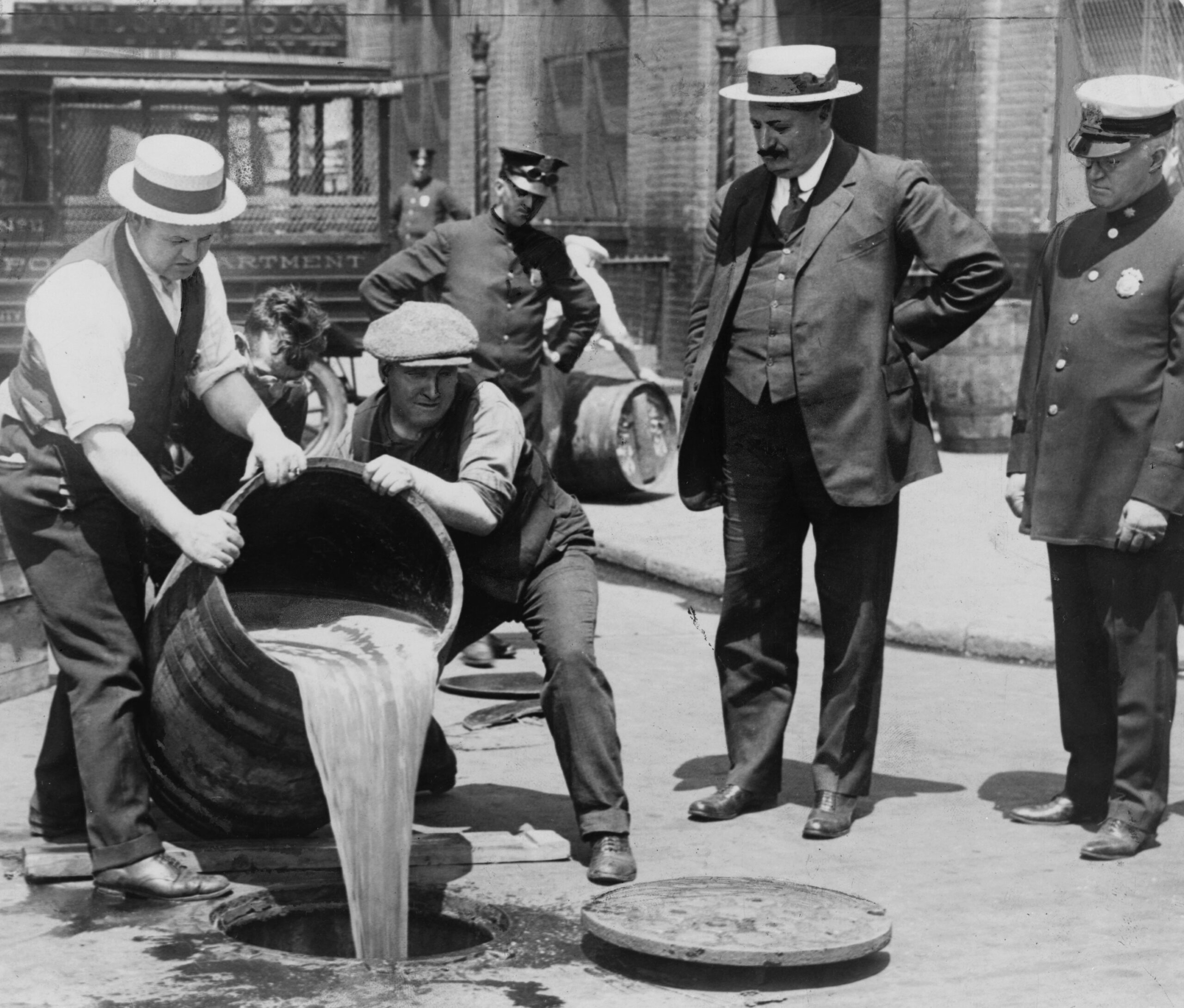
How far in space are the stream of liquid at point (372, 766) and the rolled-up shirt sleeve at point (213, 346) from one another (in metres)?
0.90

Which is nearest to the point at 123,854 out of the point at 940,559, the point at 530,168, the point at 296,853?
the point at 296,853

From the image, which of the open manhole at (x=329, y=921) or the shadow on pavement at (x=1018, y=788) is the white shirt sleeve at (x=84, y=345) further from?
the shadow on pavement at (x=1018, y=788)

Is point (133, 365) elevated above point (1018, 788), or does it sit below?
above

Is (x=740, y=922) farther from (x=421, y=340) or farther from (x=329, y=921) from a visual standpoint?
(x=421, y=340)

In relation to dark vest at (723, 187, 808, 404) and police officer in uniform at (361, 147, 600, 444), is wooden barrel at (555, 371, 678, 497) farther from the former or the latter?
dark vest at (723, 187, 808, 404)

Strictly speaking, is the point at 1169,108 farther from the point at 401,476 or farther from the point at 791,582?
the point at 401,476

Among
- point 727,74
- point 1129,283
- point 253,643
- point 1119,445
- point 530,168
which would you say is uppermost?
point 727,74

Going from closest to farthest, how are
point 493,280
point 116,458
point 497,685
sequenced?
point 116,458 < point 497,685 < point 493,280

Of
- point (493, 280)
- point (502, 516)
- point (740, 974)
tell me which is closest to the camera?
point (740, 974)

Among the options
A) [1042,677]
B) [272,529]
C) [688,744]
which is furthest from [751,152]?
[272,529]

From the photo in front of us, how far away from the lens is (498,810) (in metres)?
5.86

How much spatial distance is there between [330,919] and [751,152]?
1274 cm

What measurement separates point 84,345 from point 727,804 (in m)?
2.26

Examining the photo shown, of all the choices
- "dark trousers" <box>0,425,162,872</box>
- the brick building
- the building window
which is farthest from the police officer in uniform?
the building window
